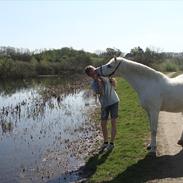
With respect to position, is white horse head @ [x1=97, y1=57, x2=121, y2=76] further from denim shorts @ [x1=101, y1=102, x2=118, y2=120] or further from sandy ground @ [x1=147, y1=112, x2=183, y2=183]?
sandy ground @ [x1=147, y1=112, x2=183, y2=183]

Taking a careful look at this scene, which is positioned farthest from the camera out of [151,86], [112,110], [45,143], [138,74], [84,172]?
[45,143]

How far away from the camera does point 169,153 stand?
9484mm

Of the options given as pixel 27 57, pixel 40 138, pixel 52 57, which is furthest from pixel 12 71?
pixel 40 138

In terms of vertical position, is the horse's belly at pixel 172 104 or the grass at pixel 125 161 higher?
the horse's belly at pixel 172 104

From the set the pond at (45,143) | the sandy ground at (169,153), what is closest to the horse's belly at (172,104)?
the sandy ground at (169,153)

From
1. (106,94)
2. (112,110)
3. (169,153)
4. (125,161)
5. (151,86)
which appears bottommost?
(125,161)

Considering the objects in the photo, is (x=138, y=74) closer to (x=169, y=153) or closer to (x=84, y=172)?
(x=169, y=153)

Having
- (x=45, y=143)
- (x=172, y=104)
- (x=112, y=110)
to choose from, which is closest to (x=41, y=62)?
(x=45, y=143)

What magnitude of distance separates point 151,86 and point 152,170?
2064mm

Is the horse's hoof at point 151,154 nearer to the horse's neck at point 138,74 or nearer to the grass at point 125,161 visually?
the grass at point 125,161

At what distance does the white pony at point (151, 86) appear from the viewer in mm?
9258

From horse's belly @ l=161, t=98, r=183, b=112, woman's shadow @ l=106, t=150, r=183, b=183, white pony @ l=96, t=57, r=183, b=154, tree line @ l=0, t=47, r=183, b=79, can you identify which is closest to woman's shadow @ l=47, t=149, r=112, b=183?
woman's shadow @ l=106, t=150, r=183, b=183

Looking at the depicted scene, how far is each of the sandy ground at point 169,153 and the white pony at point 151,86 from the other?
470 mm

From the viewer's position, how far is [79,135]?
1385 cm
